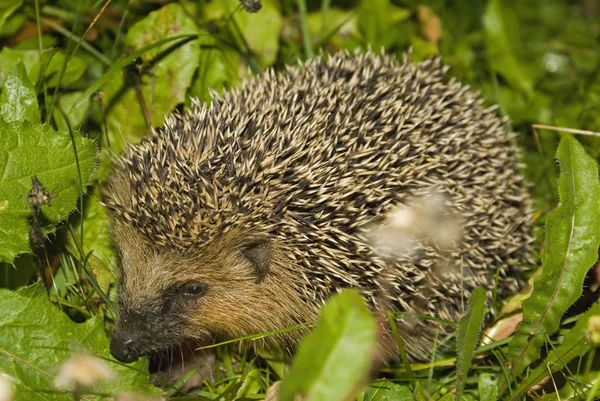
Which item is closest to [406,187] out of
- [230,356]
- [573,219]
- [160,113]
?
[573,219]

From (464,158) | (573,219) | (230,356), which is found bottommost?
(230,356)

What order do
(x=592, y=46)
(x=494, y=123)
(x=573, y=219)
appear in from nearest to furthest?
(x=573, y=219), (x=494, y=123), (x=592, y=46)

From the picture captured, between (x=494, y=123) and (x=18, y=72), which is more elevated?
(x=18, y=72)

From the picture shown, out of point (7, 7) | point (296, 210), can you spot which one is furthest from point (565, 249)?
point (7, 7)

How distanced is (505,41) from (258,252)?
2670mm

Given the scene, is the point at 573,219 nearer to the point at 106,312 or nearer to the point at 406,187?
the point at 406,187

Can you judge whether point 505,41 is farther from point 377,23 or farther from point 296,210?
point 296,210

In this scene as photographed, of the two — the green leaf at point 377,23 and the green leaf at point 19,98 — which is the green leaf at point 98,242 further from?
the green leaf at point 377,23

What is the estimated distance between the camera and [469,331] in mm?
2803

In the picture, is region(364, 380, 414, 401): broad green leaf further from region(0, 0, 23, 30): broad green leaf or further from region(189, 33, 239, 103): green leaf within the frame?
region(0, 0, 23, 30): broad green leaf

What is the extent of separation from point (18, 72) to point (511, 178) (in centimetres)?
221

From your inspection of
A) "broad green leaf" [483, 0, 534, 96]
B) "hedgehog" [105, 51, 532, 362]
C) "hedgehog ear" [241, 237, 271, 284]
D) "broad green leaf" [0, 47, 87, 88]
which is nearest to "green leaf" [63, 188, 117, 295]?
"hedgehog" [105, 51, 532, 362]

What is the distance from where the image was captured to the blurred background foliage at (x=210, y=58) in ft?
11.5

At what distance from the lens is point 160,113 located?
3.81 metres
